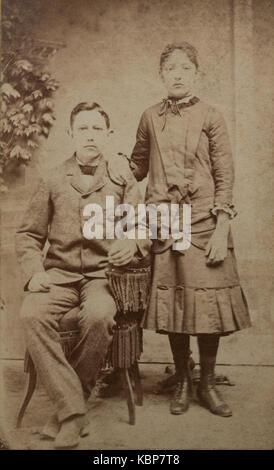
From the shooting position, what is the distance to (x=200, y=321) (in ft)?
9.29

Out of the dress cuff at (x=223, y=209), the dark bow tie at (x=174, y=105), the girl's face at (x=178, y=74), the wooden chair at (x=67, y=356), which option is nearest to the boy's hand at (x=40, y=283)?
the wooden chair at (x=67, y=356)

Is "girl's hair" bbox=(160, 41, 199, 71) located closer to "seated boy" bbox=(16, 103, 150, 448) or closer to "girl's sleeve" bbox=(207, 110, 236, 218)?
"girl's sleeve" bbox=(207, 110, 236, 218)

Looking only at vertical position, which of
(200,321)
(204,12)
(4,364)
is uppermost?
(204,12)

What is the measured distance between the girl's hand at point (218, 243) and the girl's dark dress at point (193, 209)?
1.0 inches

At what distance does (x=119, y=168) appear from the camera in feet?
9.94

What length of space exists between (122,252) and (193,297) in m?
0.46

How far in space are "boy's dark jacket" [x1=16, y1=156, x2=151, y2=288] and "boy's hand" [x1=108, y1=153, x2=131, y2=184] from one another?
29mm

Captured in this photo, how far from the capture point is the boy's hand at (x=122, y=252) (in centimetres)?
282

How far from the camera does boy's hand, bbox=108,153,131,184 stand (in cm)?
301

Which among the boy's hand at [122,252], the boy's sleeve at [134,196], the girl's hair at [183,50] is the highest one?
the girl's hair at [183,50]

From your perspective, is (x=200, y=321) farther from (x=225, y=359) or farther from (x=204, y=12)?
(x=204, y=12)

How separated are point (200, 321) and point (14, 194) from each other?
1310 millimetres

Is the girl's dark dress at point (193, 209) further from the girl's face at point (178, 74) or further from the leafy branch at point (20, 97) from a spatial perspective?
the leafy branch at point (20, 97)
